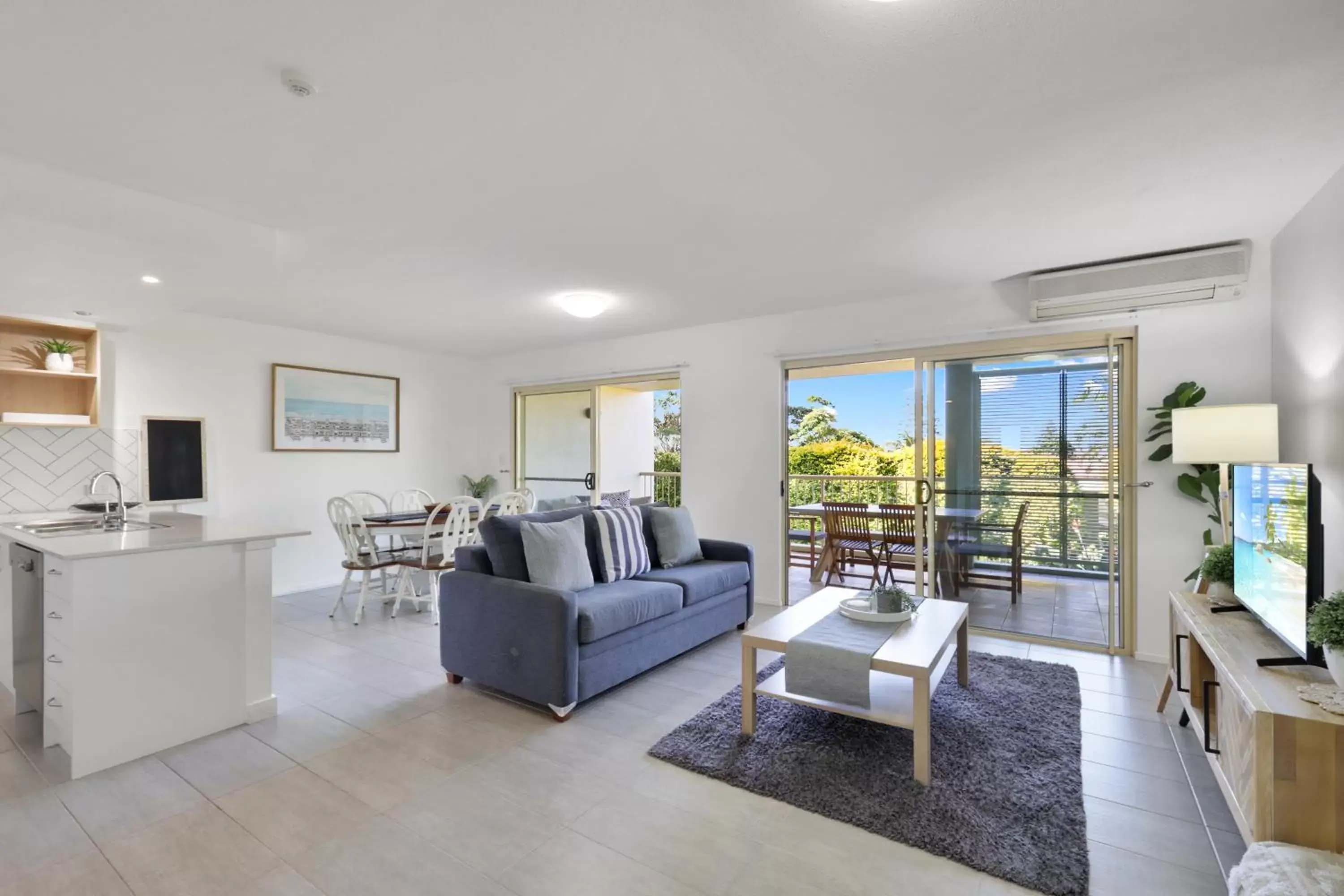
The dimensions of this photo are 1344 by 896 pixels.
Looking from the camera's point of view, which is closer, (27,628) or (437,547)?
(27,628)

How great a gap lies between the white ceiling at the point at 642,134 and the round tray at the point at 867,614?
183 cm

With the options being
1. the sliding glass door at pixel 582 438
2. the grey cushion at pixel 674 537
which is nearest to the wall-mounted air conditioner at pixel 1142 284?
the grey cushion at pixel 674 537

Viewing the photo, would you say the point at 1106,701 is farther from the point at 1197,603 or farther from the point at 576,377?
the point at 576,377

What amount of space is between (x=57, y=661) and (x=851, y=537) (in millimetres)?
4933

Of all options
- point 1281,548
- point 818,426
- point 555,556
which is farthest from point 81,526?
point 818,426

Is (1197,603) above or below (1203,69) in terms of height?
below

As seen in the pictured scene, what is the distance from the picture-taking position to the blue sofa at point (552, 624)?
Answer: 276cm

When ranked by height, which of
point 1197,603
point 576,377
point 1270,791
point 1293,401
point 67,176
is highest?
point 67,176

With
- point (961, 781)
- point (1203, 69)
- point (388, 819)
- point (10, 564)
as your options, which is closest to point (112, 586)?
point (10, 564)

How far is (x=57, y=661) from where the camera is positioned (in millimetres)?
2410

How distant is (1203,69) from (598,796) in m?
2.91

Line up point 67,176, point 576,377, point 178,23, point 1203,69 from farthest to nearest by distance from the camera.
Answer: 1. point 576,377
2. point 67,176
3. point 1203,69
4. point 178,23

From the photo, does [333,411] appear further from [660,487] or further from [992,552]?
[992,552]

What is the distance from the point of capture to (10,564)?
288cm
